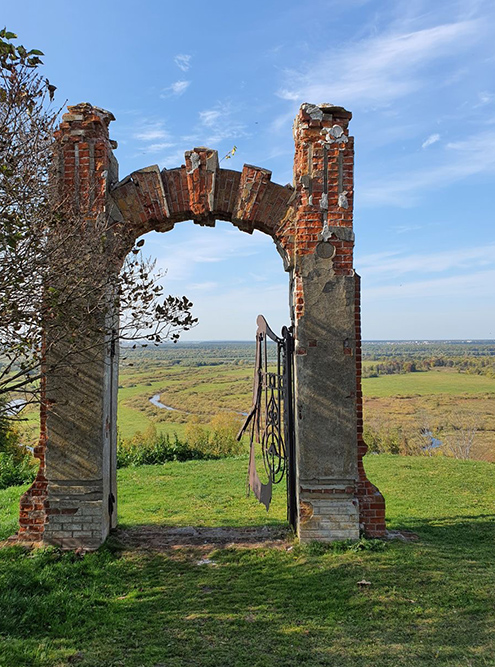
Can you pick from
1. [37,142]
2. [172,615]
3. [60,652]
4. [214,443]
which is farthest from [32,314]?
[214,443]

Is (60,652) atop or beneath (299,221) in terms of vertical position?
beneath

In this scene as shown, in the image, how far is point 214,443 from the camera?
13625 mm

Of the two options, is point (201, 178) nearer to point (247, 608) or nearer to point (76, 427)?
point (76, 427)

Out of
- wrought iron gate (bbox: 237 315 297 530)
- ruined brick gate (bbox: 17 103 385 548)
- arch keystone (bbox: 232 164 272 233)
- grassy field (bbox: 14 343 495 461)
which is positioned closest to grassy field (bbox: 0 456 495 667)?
ruined brick gate (bbox: 17 103 385 548)

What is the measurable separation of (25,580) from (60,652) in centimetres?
Result: 133

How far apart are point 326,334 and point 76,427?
3.00 m

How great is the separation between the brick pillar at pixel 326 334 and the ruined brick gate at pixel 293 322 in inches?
0.5

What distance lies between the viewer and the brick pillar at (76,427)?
18.2 ft

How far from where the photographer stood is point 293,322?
5.89 m

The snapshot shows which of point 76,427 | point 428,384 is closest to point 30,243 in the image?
point 76,427

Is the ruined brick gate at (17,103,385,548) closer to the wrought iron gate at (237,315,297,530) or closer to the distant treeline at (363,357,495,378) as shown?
the wrought iron gate at (237,315,297,530)

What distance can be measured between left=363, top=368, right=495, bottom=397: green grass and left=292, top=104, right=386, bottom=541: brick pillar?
→ 111ft

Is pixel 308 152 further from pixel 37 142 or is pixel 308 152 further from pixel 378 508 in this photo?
pixel 378 508

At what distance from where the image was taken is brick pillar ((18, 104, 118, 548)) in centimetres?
555
